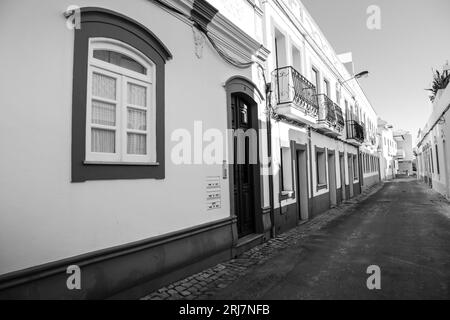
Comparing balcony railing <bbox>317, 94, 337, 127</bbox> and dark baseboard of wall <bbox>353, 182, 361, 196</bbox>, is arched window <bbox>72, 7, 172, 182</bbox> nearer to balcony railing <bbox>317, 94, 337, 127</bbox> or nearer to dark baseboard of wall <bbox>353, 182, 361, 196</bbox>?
balcony railing <bbox>317, 94, 337, 127</bbox>

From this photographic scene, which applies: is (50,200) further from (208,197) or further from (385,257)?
(385,257)

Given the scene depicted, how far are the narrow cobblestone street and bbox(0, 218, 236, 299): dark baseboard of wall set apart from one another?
0.22 m

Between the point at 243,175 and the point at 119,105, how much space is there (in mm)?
3519

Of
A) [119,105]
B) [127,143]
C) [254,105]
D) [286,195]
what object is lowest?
[286,195]

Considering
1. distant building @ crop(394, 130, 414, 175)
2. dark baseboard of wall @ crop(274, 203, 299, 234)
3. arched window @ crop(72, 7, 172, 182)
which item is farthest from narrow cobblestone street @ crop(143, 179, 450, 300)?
distant building @ crop(394, 130, 414, 175)

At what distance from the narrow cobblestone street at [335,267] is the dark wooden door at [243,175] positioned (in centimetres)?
65

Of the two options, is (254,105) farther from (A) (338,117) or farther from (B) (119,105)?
(A) (338,117)

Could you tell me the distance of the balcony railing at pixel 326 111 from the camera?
1052 centimetres

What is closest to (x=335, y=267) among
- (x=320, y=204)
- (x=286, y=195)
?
(x=286, y=195)

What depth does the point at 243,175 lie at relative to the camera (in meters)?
6.44

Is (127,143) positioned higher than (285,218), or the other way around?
(127,143)

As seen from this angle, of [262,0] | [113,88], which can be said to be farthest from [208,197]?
[262,0]

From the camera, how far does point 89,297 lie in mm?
3006

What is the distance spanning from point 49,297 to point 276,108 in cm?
656
